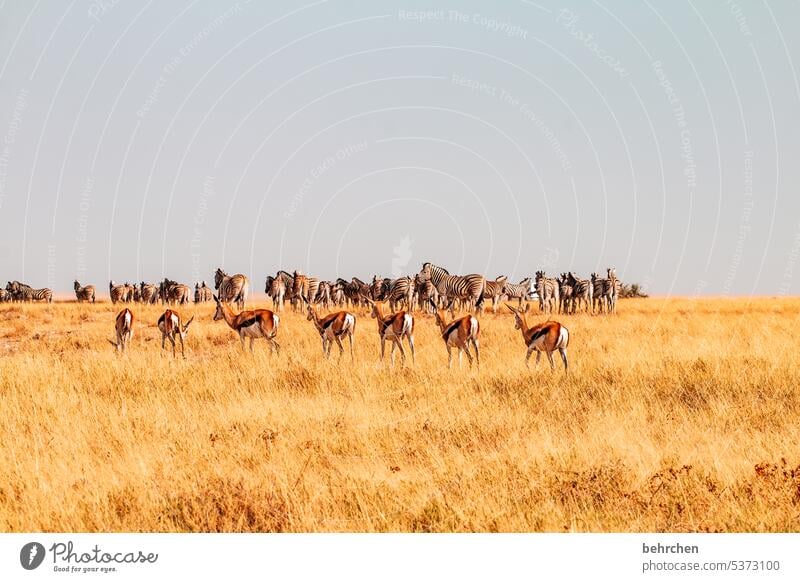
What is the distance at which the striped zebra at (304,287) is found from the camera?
4084 centimetres

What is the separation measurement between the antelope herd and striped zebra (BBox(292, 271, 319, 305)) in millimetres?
56

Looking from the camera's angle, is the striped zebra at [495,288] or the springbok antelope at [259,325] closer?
the springbok antelope at [259,325]

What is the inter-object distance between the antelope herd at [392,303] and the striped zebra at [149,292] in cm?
8

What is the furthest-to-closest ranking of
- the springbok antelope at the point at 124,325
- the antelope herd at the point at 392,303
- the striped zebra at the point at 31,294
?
the striped zebra at the point at 31,294
the springbok antelope at the point at 124,325
the antelope herd at the point at 392,303

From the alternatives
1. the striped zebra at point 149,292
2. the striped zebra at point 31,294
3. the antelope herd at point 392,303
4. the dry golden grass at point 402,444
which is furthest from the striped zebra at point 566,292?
the striped zebra at point 31,294

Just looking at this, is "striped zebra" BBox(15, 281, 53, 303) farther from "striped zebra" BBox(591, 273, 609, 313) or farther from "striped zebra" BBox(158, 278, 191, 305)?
"striped zebra" BBox(591, 273, 609, 313)

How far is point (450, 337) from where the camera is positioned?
15891 mm

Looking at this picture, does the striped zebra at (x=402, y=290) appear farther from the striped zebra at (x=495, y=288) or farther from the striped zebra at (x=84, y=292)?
the striped zebra at (x=84, y=292)

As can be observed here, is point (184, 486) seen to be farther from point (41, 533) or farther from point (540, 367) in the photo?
point (540, 367)

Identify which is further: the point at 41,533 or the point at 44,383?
the point at 44,383
